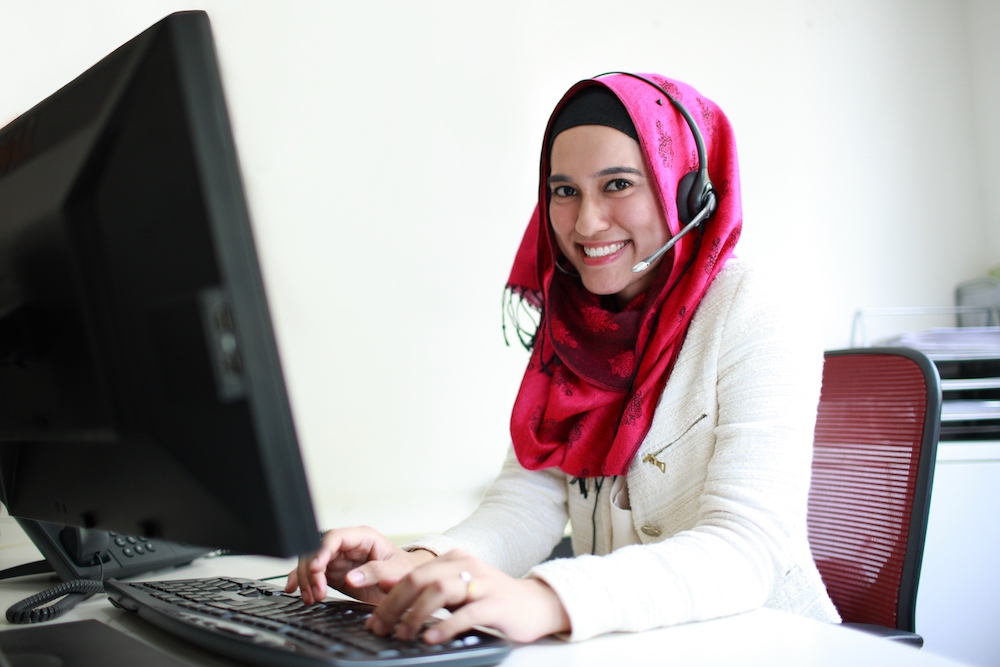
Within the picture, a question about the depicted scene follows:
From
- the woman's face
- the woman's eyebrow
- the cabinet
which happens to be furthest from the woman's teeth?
the cabinet

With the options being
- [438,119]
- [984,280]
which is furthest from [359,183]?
[984,280]

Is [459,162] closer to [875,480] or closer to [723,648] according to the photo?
[875,480]

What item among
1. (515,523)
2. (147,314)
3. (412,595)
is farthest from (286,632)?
(515,523)

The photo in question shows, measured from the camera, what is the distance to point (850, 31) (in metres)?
2.08

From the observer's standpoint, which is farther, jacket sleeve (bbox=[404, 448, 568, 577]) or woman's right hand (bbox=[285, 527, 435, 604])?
jacket sleeve (bbox=[404, 448, 568, 577])

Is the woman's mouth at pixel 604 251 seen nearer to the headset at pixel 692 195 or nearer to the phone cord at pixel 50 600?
the headset at pixel 692 195

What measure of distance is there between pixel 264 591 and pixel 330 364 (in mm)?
1014

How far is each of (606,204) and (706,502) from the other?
447 mm

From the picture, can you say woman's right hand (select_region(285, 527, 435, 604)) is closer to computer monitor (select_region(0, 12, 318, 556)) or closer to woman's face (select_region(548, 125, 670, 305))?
computer monitor (select_region(0, 12, 318, 556))

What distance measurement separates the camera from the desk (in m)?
0.51

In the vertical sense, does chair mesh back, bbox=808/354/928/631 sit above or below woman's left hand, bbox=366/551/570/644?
below

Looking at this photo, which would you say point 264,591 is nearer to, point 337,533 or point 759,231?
point 337,533

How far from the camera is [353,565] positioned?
794mm

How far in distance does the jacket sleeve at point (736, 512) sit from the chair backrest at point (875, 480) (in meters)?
0.14
